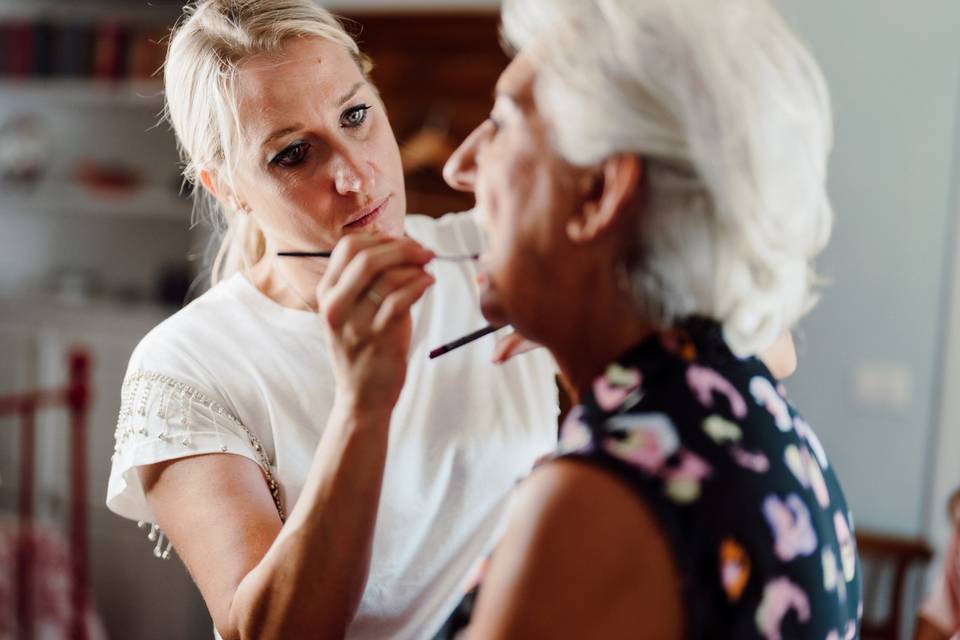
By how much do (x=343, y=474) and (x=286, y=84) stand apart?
17.7 inches

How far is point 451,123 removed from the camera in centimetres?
326

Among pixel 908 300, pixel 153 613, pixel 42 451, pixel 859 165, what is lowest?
pixel 153 613

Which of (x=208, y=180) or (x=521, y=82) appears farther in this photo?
(x=208, y=180)

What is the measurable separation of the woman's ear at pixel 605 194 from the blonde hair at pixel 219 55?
1.54 ft

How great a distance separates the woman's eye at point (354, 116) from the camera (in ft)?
3.47

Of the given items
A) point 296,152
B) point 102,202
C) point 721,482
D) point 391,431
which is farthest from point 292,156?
point 102,202

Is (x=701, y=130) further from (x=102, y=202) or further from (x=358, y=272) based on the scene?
(x=102, y=202)

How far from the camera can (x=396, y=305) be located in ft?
2.63

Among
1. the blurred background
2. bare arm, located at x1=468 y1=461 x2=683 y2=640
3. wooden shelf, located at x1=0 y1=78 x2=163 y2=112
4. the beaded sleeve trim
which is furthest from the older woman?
wooden shelf, located at x1=0 y1=78 x2=163 y2=112

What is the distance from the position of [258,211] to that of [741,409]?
637 millimetres

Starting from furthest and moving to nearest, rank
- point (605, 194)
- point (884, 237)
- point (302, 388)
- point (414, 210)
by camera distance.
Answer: point (414, 210) → point (884, 237) → point (302, 388) → point (605, 194)

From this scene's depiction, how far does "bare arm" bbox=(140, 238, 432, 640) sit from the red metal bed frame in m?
1.65

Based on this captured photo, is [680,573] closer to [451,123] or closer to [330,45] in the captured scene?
[330,45]

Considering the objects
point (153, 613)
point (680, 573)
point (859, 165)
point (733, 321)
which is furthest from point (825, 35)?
point (153, 613)
